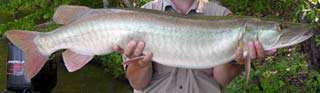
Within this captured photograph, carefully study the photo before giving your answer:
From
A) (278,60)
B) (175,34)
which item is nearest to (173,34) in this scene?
(175,34)

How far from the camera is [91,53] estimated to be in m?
3.35

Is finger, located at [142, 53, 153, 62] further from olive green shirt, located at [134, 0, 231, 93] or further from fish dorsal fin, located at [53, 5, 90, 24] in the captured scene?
fish dorsal fin, located at [53, 5, 90, 24]

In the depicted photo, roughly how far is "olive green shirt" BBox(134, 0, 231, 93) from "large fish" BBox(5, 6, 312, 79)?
219mm

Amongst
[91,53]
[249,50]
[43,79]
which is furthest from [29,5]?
[249,50]

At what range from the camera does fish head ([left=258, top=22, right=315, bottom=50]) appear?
3062 mm

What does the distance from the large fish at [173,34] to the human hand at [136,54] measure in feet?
0.09

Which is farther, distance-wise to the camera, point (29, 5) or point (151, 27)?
point (29, 5)

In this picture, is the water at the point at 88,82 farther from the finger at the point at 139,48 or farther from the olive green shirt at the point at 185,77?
the finger at the point at 139,48

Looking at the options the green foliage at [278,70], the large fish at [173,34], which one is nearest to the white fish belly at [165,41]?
the large fish at [173,34]

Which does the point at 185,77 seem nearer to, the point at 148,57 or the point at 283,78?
the point at 148,57

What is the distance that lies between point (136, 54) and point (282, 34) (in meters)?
0.81

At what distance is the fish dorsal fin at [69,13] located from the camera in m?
3.34

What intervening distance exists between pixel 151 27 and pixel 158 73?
38 cm

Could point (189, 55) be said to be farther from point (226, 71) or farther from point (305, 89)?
point (305, 89)
